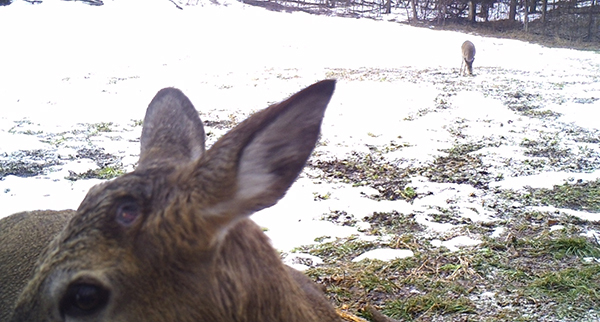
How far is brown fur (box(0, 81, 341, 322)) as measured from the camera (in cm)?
154

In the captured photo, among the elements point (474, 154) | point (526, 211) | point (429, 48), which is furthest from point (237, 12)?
point (526, 211)

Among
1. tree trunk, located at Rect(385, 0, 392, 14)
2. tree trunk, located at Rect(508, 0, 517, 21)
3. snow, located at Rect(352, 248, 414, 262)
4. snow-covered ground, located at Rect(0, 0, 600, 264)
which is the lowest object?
snow, located at Rect(352, 248, 414, 262)

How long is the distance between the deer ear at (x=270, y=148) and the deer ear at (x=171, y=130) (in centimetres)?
65

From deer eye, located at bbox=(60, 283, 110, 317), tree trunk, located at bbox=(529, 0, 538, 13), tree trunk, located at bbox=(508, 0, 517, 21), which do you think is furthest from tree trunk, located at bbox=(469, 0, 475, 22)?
deer eye, located at bbox=(60, 283, 110, 317)

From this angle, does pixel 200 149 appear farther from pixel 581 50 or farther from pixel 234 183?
pixel 581 50

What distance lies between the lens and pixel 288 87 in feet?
43.2

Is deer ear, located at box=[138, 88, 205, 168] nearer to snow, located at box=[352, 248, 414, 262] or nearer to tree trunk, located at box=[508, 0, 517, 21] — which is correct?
snow, located at box=[352, 248, 414, 262]

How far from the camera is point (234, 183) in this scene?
62.0 inches

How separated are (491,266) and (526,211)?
134cm

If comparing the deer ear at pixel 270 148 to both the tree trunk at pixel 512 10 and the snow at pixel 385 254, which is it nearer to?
the snow at pixel 385 254

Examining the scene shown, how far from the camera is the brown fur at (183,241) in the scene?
5.06 ft

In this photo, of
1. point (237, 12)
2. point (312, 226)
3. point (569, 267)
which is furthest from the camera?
point (237, 12)

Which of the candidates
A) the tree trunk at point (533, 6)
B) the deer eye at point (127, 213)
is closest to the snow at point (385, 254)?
the deer eye at point (127, 213)

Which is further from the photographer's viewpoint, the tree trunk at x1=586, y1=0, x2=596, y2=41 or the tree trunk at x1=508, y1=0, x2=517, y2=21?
the tree trunk at x1=508, y1=0, x2=517, y2=21
